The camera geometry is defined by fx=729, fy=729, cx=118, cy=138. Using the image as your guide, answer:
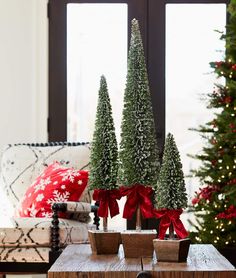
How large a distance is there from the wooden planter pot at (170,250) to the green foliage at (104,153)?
1.13ft

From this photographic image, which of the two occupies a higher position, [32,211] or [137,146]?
[137,146]

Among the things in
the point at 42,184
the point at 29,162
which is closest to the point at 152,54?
the point at 29,162

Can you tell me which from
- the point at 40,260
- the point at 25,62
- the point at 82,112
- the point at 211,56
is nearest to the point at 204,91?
the point at 211,56

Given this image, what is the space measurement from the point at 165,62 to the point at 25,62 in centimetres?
114

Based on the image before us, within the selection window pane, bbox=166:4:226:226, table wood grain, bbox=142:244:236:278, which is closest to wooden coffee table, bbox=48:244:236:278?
table wood grain, bbox=142:244:236:278

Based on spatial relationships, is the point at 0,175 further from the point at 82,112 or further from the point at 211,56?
the point at 211,56

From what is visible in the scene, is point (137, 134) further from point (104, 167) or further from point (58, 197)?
point (58, 197)

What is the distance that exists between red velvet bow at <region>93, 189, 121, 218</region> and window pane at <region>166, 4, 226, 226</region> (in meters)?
3.11

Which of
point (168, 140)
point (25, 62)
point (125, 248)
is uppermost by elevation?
point (25, 62)

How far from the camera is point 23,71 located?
19.4 ft

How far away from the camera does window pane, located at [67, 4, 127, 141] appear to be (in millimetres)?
5980

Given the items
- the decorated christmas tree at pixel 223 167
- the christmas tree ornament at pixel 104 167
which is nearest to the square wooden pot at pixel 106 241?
the christmas tree ornament at pixel 104 167

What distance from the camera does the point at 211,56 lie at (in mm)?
5961

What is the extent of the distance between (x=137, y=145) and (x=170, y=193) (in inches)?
9.0
